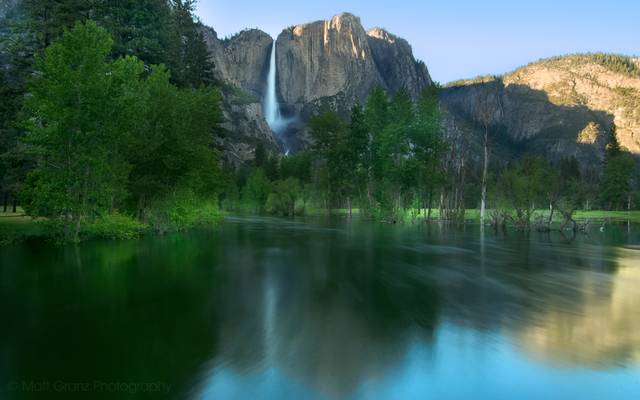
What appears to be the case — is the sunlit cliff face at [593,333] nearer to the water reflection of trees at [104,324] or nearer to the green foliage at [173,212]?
the water reflection of trees at [104,324]

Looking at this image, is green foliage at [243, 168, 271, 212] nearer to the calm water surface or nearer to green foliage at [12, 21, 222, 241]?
green foliage at [12, 21, 222, 241]

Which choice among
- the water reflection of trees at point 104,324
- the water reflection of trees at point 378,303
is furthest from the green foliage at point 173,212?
Result: the water reflection of trees at point 104,324

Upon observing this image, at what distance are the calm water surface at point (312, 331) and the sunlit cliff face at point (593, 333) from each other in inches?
2.0

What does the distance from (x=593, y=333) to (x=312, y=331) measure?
685 centimetres

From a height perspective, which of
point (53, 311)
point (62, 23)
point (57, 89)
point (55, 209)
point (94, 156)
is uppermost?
point (62, 23)

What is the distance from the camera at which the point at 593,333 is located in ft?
33.8

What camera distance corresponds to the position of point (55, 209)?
28031 millimetres

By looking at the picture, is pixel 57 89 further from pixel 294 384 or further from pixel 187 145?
pixel 294 384

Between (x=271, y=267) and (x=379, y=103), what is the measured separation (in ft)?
173

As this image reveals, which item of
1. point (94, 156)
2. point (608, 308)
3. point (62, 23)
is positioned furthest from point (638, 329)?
point (62, 23)

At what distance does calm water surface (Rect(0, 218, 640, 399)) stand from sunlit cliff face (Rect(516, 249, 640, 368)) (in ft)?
0.17

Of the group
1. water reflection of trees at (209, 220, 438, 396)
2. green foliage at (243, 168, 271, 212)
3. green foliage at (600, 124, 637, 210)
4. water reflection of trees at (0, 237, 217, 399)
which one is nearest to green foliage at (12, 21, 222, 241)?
water reflection of trees at (0, 237, 217, 399)

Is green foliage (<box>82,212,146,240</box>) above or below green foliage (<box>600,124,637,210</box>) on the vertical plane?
Answer: below

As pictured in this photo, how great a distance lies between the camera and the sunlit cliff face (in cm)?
860
